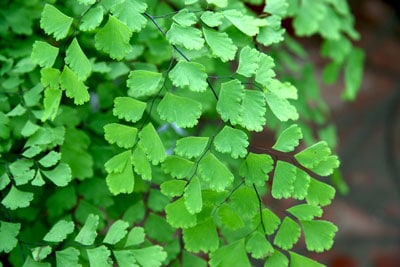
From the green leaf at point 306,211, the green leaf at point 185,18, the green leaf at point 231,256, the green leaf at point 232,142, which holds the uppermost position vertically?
the green leaf at point 185,18

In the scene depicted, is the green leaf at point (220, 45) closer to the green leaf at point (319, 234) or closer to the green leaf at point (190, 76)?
the green leaf at point (190, 76)

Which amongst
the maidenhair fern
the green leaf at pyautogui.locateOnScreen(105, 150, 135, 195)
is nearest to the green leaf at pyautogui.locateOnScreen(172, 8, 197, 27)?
the maidenhair fern

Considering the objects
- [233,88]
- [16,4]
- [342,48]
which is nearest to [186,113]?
A: [233,88]

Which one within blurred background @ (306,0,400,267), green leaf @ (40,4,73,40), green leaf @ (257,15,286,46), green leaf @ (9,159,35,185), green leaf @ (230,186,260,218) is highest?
green leaf @ (40,4,73,40)

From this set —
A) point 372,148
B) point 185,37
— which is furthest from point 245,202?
point 372,148

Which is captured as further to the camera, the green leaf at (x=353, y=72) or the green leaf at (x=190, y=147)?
the green leaf at (x=353, y=72)

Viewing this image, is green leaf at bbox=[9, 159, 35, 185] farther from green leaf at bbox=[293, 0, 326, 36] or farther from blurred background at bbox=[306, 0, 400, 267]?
blurred background at bbox=[306, 0, 400, 267]

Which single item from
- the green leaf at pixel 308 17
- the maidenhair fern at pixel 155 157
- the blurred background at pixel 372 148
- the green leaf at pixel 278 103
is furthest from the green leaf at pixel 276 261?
the blurred background at pixel 372 148
